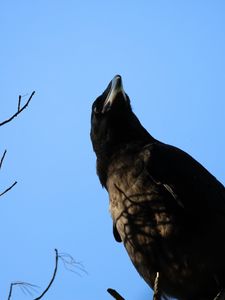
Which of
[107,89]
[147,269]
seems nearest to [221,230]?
[147,269]

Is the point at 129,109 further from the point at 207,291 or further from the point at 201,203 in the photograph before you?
the point at 207,291

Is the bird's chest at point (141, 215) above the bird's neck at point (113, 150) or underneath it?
underneath

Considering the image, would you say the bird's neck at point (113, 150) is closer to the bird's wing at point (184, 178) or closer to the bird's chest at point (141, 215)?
the bird's wing at point (184, 178)

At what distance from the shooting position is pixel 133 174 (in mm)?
4543

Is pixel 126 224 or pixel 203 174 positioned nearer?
pixel 126 224

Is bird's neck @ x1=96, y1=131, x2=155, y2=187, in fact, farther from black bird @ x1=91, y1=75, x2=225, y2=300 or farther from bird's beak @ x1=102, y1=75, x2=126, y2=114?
bird's beak @ x1=102, y1=75, x2=126, y2=114

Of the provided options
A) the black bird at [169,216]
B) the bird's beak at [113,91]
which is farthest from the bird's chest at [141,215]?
the bird's beak at [113,91]

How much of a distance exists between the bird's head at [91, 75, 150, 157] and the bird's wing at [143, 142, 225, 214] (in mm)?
346

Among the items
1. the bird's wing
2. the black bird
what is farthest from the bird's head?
the bird's wing

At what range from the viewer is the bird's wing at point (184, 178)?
4.38m

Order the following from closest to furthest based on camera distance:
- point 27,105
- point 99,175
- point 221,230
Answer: point 27,105 → point 221,230 → point 99,175

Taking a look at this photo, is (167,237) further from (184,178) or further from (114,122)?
(114,122)

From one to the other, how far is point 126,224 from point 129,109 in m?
1.34

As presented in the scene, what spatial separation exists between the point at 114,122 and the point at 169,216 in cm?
133
